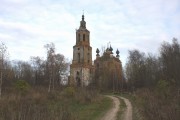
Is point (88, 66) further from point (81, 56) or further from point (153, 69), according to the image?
point (153, 69)

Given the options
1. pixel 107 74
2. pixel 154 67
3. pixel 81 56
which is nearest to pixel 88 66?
pixel 81 56

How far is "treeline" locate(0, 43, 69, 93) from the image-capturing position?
36.2 meters

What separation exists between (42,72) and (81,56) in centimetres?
1244

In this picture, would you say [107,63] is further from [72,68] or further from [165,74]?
[165,74]

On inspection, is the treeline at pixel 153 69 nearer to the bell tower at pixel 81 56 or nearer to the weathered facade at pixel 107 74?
the weathered facade at pixel 107 74

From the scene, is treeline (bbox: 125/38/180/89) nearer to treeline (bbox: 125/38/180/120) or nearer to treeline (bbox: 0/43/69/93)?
treeline (bbox: 125/38/180/120)

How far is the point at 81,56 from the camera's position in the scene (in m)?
78.1

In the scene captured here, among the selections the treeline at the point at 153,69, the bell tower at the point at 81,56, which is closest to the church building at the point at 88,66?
the bell tower at the point at 81,56

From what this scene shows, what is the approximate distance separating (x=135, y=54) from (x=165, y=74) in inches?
906

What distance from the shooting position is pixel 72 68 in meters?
77.8

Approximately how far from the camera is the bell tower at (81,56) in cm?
7506

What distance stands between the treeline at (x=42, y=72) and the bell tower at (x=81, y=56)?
2644 millimetres

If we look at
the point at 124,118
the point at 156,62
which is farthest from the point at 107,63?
the point at 124,118

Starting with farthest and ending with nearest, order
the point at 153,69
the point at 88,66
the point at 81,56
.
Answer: the point at 81,56 → the point at 88,66 → the point at 153,69
